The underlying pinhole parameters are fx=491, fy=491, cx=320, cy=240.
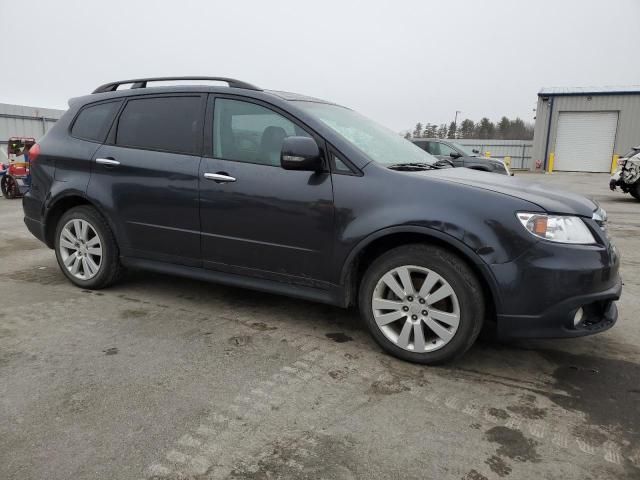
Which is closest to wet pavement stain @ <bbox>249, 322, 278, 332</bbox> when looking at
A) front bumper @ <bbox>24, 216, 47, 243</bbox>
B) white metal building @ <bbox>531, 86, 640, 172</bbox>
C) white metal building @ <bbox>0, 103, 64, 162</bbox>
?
front bumper @ <bbox>24, 216, 47, 243</bbox>

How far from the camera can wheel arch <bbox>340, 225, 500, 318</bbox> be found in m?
2.78

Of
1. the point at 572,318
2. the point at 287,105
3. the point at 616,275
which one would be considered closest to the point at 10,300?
the point at 287,105

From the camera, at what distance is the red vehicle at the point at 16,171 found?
506 inches

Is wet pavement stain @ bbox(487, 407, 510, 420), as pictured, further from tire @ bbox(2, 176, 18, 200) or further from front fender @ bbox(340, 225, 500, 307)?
tire @ bbox(2, 176, 18, 200)

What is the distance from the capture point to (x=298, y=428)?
231cm

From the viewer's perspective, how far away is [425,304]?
9.55ft

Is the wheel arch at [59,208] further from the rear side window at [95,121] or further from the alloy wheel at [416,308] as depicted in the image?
the alloy wheel at [416,308]

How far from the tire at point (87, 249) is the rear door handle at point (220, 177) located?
1210 mm

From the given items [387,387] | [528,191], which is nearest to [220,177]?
[387,387]

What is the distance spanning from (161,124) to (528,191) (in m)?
2.75

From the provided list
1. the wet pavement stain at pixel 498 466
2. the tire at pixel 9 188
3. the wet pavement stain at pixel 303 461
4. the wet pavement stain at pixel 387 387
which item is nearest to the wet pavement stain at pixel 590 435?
the wet pavement stain at pixel 498 466

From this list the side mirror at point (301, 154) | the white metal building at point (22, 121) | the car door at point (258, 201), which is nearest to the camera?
the side mirror at point (301, 154)

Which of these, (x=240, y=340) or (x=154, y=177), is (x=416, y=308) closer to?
(x=240, y=340)

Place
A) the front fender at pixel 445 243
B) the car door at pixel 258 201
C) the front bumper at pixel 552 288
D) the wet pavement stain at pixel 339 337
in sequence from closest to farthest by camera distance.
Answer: the front bumper at pixel 552 288
the front fender at pixel 445 243
the car door at pixel 258 201
the wet pavement stain at pixel 339 337
